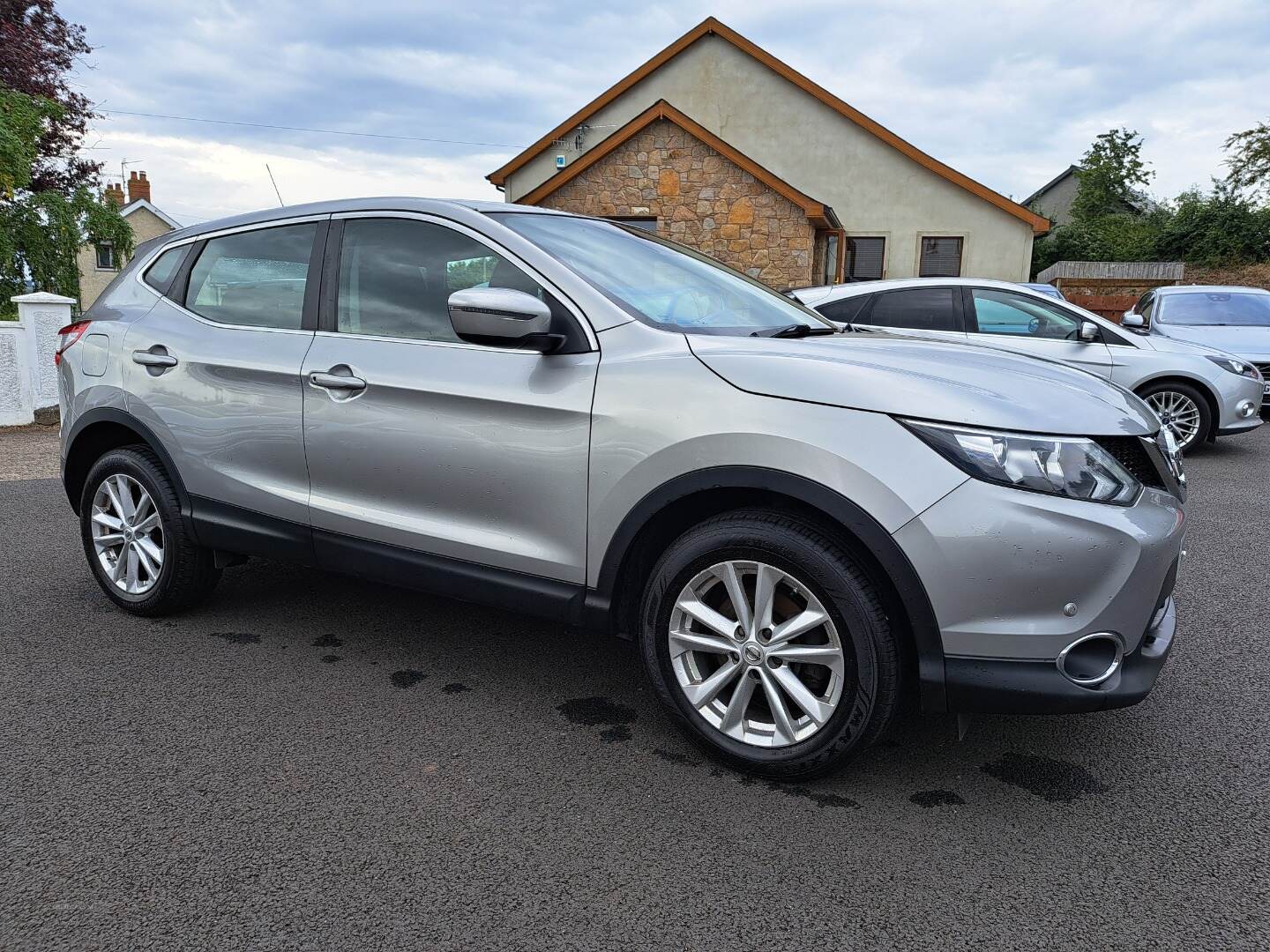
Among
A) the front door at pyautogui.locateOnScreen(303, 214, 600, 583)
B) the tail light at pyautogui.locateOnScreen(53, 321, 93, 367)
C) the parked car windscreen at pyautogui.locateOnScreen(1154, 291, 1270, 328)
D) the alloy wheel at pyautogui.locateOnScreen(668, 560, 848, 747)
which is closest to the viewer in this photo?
the alloy wheel at pyautogui.locateOnScreen(668, 560, 848, 747)

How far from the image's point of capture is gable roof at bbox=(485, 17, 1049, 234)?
66.6 feet

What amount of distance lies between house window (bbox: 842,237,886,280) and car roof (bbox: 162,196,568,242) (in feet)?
61.5

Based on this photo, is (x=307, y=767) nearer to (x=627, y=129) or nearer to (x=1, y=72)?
(x=627, y=129)

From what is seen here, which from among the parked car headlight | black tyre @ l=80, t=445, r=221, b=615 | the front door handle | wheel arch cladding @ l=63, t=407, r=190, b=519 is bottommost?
black tyre @ l=80, t=445, r=221, b=615

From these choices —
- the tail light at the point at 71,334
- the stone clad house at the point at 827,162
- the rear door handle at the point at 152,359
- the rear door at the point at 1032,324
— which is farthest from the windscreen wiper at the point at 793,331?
the stone clad house at the point at 827,162

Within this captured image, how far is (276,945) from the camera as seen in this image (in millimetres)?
1983

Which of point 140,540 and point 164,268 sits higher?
point 164,268

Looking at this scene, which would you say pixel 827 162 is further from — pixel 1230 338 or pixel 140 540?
pixel 140 540

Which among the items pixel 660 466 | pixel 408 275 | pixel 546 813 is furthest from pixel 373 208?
pixel 546 813

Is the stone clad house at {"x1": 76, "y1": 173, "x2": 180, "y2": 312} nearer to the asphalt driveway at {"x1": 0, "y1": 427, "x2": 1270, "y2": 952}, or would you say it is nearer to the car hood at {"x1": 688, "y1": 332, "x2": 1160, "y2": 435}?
the asphalt driveway at {"x1": 0, "y1": 427, "x2": 1270, "y2": 952}

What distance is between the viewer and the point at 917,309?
8.24 metres

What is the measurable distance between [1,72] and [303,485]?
21.8 meters

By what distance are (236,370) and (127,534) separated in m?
1.05

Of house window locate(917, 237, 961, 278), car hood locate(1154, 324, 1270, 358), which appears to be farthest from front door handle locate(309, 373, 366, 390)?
house window locate(917, 237, 961, 278)
